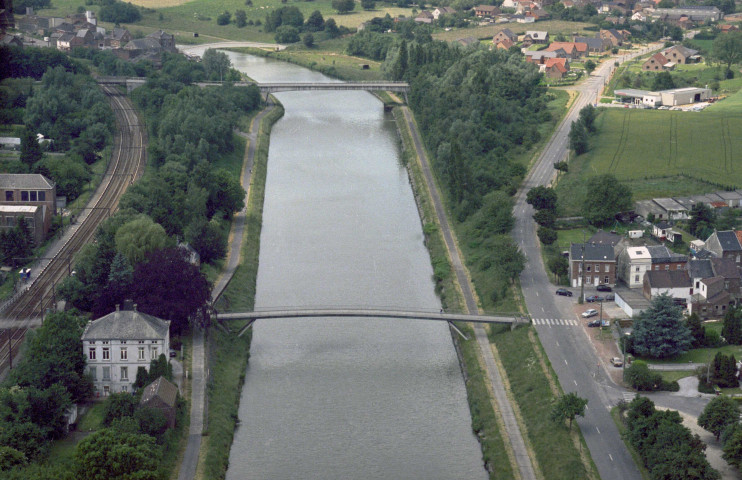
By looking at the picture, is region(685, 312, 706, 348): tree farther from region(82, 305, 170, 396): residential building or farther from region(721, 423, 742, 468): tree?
region(82, 305, 170, 396): residential building

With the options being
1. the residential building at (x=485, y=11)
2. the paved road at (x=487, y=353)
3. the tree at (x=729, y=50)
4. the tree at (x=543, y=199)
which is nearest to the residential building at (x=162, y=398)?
the paved road at (x=487, y=353)

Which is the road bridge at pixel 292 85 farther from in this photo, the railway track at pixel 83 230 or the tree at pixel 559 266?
the tree at pixel 559 266

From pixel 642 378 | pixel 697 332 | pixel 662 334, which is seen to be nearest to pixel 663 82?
pixel 697 332

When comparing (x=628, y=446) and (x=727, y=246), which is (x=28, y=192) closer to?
(x=727, y=246)

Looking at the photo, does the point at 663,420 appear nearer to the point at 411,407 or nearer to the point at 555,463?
the point at 555,463

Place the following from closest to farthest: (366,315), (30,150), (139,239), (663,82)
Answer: (366,315) < (139,239) < (30,150) < (663,82)
